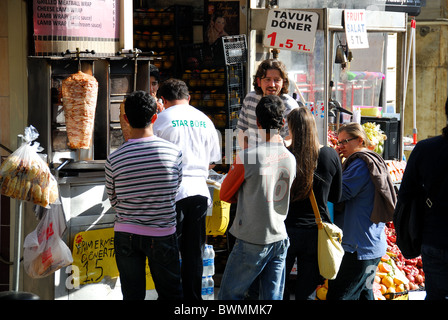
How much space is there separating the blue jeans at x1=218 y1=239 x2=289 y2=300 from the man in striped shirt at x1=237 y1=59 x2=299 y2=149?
1.69 meters

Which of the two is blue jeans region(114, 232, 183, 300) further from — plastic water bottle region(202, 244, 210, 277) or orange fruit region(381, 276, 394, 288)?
orange fruit region(381, 276, 394, 288)

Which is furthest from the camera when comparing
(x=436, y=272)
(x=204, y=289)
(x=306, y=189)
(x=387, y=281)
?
(x=387, y=281)

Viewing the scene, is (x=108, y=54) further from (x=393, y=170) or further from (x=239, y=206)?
(x=393, y=170)

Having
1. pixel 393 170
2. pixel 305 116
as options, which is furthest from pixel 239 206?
pixel 393 170

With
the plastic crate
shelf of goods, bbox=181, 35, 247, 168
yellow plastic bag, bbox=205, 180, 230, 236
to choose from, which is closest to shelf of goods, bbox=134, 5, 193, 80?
shelf of goods, bbox=181, 35, 247, 168

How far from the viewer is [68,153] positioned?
5.93m

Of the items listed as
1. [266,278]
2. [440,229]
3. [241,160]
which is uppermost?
[241,160]

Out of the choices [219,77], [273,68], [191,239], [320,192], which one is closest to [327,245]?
[320,192]

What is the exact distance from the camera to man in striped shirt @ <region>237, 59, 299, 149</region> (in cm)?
660

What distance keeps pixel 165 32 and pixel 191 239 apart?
14.7 ft

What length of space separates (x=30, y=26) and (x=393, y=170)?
5467mm

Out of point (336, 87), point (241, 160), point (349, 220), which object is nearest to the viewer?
point (241, 160)

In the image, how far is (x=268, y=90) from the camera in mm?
6656

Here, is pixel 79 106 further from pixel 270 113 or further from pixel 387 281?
pixel 387 281
